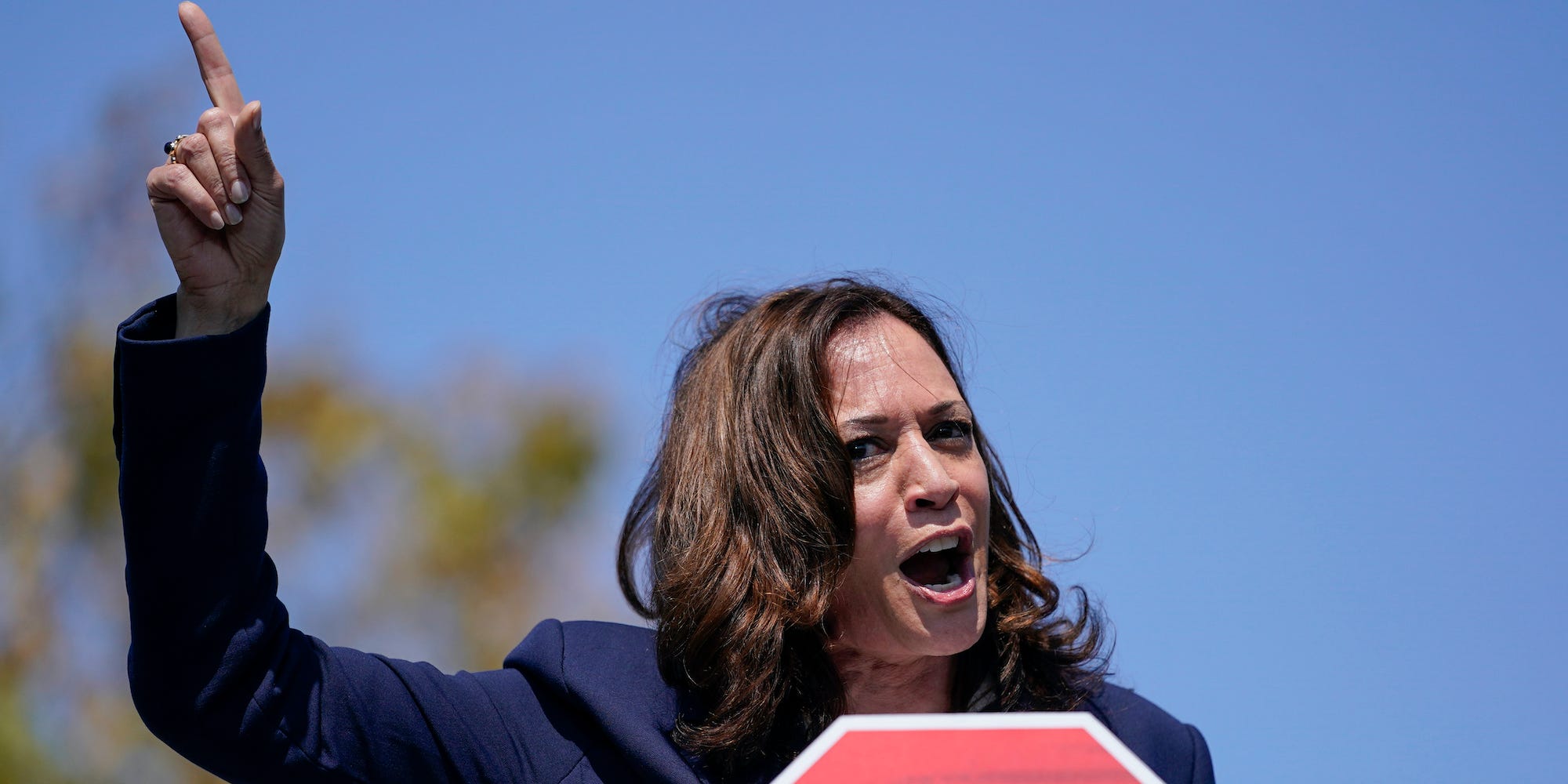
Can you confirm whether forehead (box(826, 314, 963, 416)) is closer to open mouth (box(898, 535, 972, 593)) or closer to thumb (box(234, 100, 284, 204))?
open mouth (box(898, 535, 972, 593))

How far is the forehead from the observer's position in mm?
3131

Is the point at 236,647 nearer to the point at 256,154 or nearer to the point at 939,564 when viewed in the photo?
the point at 256,154

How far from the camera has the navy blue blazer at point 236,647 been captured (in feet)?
7.14

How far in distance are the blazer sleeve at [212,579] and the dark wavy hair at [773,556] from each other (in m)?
0.74

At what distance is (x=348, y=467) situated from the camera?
14.4 m

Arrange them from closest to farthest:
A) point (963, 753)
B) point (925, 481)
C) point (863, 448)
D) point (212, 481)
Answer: point (963, 753) < point (212, 481) < point (925, 481) < point (863, 448)

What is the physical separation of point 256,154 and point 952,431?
5.22 feet

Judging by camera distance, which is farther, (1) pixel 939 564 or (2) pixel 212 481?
(1) pixel 939 564

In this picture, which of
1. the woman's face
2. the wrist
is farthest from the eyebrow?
the wrist

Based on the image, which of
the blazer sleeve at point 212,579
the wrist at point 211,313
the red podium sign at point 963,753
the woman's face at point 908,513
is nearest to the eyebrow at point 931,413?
the woman's face at point 908,513

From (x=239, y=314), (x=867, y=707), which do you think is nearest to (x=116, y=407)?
(x=239, y=314)

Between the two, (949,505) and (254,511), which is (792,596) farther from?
(254,511)

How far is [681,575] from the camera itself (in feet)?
10.1

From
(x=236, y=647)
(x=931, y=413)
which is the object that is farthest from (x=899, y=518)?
(x=236, y=647)
